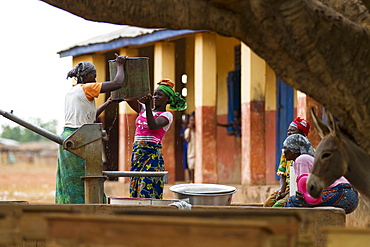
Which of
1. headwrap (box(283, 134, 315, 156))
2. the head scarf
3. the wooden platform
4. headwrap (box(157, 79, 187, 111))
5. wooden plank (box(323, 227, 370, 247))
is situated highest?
the head scarf

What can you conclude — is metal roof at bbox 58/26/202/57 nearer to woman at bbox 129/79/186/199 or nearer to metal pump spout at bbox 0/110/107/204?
woman at bbox 129/79/186/199

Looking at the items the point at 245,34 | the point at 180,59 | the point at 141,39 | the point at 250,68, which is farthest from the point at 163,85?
the point at 180,59

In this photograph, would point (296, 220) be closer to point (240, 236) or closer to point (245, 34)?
point (240, 236)

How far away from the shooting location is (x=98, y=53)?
16.7m

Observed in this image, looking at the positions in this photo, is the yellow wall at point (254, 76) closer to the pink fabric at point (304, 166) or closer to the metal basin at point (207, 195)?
the metal basin at point (207, 195)

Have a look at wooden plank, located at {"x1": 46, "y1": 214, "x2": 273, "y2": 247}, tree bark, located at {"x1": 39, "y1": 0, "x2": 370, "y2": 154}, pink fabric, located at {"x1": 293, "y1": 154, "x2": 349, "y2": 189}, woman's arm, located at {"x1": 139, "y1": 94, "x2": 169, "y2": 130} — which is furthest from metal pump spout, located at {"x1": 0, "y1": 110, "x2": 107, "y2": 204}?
wooden plank, located at {"x1": 46, "y1": 214, "x2": 273, "y2": 247}

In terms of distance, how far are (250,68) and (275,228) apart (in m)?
9.78

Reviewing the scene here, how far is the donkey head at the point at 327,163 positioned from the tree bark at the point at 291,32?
0.61 meters

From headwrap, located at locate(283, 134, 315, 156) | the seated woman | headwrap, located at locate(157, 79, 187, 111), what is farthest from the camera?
headwrap, located at locate(157, 79, 187, 111)

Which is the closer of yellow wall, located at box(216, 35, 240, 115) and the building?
the building

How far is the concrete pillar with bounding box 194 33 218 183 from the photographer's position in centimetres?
1365

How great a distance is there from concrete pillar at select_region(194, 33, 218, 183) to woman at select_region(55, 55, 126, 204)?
699 cm

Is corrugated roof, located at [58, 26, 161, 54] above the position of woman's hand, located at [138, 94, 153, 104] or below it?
above

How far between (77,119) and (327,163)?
2438 millimetres
